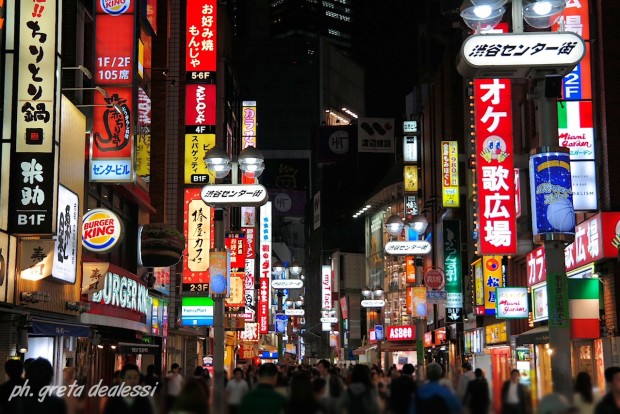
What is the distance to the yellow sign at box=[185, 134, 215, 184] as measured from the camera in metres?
36.5

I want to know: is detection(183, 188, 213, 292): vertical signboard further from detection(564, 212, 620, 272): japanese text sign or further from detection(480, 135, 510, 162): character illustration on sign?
detection(564, 212, 620, 272): japanese text sign

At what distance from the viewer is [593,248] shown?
25.5 metres

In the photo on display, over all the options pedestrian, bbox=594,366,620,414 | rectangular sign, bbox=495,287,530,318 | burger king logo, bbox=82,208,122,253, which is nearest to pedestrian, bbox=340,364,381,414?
pedestrian, bbox=594,366,620,414

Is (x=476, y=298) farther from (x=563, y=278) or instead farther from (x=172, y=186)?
(x=563, y=278)

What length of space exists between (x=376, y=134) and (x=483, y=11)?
70.2 m

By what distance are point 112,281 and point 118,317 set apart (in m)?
1.46

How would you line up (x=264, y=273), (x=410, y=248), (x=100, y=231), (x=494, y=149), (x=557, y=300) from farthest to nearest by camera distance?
(x=264, y=273) < (x=494, y=149) < (x=410, y=248) < (x=100, y=231) < (x=557, y=300)

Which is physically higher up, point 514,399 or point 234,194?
point 234,194

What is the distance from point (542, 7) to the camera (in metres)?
14.1

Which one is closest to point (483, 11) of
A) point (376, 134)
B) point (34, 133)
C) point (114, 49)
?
point (34, 133)

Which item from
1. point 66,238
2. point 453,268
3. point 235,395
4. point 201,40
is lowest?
point 235,395

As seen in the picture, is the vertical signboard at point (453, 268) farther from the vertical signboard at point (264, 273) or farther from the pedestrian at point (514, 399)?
the pedestrian at point (514, 399)

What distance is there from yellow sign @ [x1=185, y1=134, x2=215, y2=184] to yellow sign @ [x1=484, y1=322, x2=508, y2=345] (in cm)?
1448

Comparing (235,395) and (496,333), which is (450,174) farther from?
(235,395)
